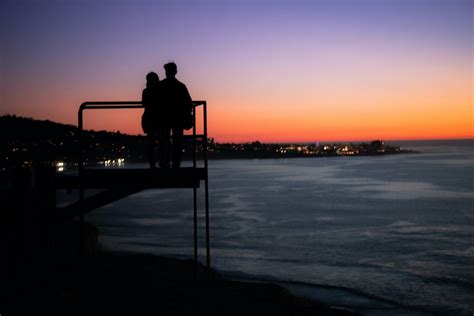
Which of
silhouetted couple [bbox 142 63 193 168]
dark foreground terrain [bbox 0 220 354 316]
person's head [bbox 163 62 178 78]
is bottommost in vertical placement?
dark foreground terrain [bbox 0 220 354 316]

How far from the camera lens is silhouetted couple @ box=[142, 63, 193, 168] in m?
9.42

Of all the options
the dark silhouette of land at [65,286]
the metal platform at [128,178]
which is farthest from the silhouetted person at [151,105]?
the dark silhouette of land at [65,286]

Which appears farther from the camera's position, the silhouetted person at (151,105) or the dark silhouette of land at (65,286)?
the silhouetted person at (151,105)

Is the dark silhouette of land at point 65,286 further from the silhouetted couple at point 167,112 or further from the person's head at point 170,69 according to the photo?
the person's head at point 170,69

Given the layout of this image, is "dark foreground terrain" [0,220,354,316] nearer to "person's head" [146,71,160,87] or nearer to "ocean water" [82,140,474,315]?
"person's head" [146,71,160,87]

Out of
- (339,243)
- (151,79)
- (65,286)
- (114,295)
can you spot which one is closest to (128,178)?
(151,79)

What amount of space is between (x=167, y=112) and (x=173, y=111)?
0.42 ft

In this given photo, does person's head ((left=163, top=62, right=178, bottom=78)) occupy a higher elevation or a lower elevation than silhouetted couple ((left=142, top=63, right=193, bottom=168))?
higher

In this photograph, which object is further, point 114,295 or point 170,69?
point 114,295

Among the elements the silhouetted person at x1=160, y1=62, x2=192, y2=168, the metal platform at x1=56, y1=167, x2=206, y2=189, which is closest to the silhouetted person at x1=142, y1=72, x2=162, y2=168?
the silhouetted person at x1=160, y1=62, x2=192, y2=168

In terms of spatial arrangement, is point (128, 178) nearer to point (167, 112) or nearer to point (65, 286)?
point (167, 112)

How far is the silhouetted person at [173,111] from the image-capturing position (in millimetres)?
9398

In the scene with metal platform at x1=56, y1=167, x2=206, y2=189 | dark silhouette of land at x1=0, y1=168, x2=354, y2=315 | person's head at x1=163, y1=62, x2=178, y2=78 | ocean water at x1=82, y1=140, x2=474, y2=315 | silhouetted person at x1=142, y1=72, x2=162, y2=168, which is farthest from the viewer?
ocean water at x1=82, y1=140, x2=474, y2=315

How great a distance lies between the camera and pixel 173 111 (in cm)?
957
